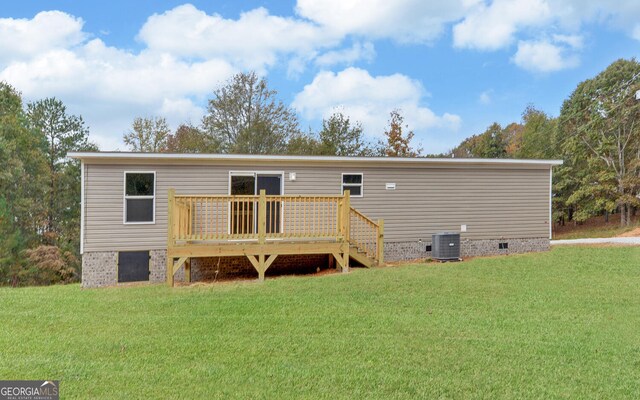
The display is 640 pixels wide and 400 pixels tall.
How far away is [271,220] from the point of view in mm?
9602

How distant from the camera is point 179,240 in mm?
8242

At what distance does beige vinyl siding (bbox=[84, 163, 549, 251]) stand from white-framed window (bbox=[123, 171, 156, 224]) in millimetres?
107

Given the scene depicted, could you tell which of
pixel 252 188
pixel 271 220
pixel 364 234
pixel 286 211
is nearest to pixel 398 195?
pixel 364 234

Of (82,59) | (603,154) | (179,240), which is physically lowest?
(179,240)

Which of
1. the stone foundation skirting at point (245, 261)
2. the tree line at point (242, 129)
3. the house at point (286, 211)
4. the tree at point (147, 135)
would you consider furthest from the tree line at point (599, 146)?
the tree at point (147, 135)

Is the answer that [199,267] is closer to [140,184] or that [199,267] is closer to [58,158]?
[140,184]

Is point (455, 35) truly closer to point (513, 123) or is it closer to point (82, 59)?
point (82, 59)

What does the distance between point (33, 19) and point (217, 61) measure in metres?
8.13

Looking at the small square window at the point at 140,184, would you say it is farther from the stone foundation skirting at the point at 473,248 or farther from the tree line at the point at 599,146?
the tree line at the point at 599,146

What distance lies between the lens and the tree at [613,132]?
22.9 metres

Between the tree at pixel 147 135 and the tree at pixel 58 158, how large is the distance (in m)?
3.30

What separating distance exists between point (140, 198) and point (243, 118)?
12.7 m

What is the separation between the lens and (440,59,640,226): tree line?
2306cm

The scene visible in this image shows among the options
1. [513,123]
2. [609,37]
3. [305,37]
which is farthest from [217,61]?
[513,123]
